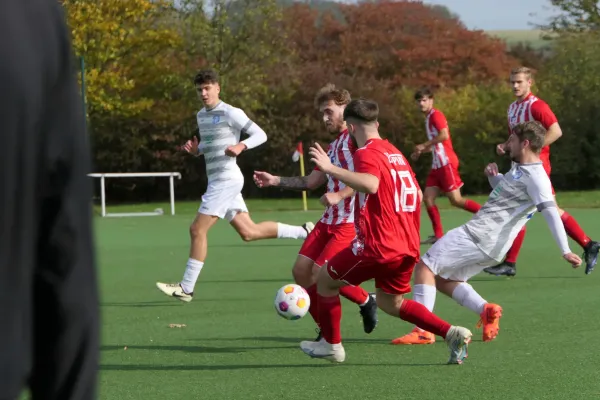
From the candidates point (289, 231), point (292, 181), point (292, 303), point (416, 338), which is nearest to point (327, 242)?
point (292, 181)

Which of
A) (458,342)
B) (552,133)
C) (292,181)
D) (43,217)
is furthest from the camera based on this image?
(552,133)

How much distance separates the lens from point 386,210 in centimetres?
677

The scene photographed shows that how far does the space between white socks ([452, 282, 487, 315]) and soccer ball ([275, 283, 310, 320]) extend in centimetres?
101

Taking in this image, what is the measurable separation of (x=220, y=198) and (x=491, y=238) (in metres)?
3.66

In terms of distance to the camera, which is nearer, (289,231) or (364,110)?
(364,110)

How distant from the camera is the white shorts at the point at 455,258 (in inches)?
305

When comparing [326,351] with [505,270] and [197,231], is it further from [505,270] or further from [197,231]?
[505,270]

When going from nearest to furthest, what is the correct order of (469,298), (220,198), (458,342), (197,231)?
(458,342) < (469,298) < (197,231) < (220,198)

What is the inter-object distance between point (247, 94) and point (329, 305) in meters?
32.5

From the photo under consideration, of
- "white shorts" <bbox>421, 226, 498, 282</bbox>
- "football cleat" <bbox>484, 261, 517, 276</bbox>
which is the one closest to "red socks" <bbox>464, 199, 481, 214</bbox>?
"football cleat" <bbox>484, 261, 517, 276</bbox>

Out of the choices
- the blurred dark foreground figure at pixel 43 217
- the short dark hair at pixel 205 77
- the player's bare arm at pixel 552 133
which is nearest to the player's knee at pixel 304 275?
the short dark hair at pixel 205 77

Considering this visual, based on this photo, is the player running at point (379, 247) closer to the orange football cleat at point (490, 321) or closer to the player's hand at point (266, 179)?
the orange football cleat at point (490, 321)

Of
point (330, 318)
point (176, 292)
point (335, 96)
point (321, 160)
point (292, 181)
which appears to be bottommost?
point (176, 292)

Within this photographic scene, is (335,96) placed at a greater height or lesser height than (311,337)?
greater
